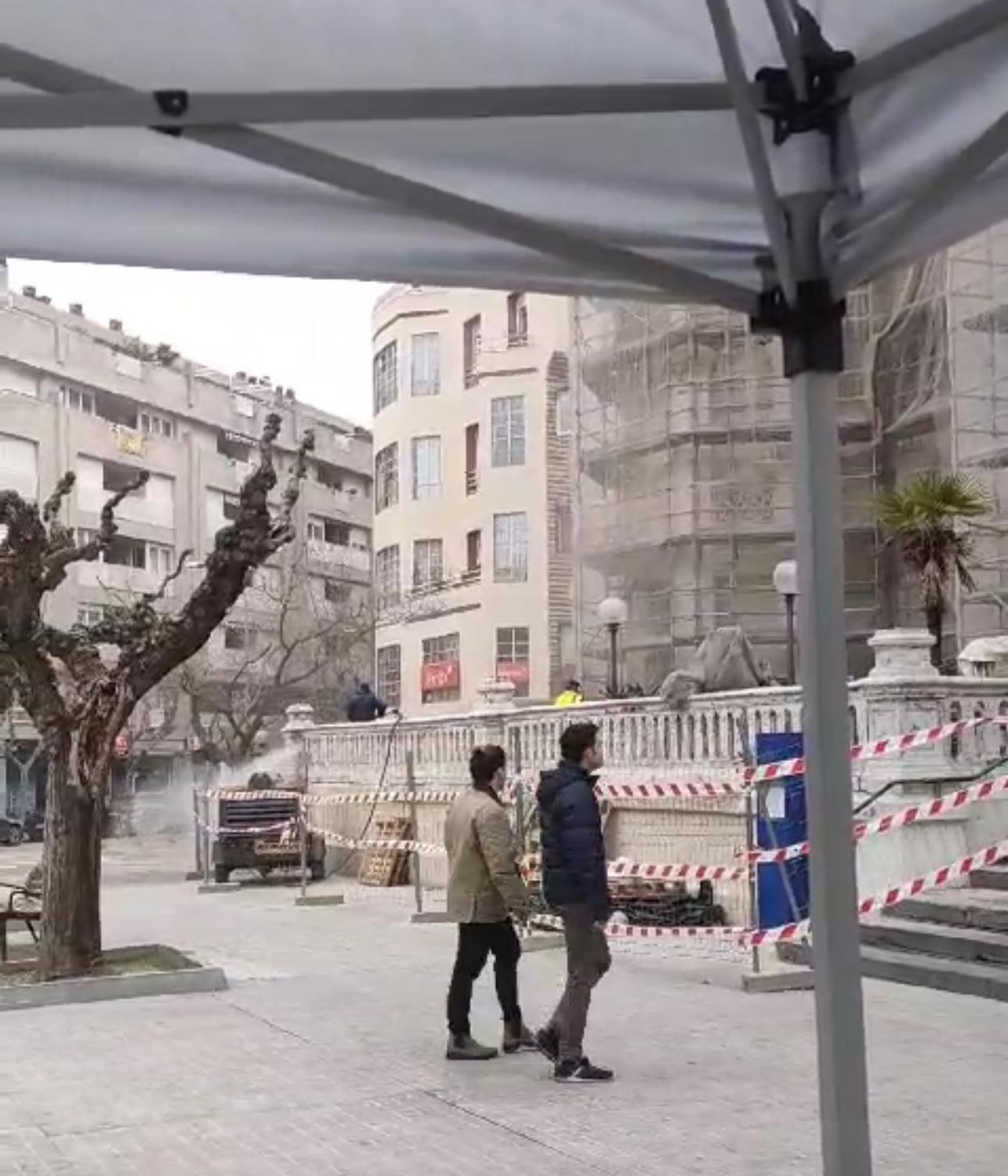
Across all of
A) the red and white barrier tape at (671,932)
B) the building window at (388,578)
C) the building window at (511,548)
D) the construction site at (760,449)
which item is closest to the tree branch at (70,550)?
the red and white barrier tape at (671,932)

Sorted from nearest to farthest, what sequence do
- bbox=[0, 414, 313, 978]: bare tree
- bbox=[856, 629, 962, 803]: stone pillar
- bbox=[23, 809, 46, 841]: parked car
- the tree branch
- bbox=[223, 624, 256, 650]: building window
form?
1. bbox=[0, 414, 313, 978]: bare tree
2. the tree branch
3. bbox=[856, 629, 962, 803]: stone pillar
4. bbox=[23, 809, 46, 841]: parked car
5. bbox=[223, 624, 256, 650]: building window

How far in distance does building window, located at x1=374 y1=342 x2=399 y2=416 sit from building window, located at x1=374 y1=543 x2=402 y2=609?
14.1 ft

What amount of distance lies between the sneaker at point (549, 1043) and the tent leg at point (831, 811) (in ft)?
15.8

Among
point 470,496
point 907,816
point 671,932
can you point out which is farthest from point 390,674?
point 907,816

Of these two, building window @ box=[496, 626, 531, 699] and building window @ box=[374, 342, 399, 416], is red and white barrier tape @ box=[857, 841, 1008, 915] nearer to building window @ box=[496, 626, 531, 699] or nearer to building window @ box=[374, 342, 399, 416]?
building window @ box=[496, 626, 531, 699]

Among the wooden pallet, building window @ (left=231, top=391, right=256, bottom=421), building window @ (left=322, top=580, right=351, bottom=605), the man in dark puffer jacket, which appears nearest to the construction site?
the wooden pallet

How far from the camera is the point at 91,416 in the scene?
193ft

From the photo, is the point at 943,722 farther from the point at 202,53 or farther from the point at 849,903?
the point at 202,53

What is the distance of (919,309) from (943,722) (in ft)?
47.8

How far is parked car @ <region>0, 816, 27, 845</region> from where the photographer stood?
45594 mm

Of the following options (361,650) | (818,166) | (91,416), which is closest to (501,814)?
(818,166)

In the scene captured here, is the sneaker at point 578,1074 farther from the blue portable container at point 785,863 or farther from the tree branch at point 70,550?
the tree branch at point 70,550

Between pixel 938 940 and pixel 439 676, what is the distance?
34.3m

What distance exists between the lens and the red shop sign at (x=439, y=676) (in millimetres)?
44469
